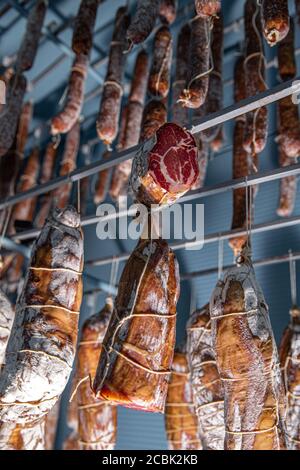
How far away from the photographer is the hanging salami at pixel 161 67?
12.4ft

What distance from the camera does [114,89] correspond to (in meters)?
4.39

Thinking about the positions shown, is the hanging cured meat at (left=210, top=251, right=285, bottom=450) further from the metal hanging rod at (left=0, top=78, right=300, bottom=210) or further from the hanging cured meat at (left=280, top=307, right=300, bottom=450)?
the metal hanging rod at (left=0, top=78, right=300, bottom=210)

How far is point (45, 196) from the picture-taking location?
23.1ft

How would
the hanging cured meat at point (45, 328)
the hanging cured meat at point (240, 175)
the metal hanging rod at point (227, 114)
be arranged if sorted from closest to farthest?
1. the metal hanging rod at point (227, 114)
2. the hanging cured meat at point (45, 328)
3. the hanging cured meat at point (240, 175)

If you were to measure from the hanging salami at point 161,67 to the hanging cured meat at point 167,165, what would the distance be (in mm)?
1220

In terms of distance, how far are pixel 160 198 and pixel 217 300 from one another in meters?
0.70

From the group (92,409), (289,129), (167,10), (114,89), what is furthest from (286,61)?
(92,409)

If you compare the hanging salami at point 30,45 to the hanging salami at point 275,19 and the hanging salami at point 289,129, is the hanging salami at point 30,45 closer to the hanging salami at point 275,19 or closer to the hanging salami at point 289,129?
the hanging salami at point 289,129

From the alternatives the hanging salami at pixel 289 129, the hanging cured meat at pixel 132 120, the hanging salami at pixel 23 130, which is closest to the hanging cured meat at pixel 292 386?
the hanging salami at pixel 289 129

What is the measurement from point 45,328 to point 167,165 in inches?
47.4

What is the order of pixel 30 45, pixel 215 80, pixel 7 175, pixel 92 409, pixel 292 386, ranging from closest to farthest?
pixel 292 386
pixel 92 409
pixel 215 80
pixel 30 45
pixel 7 175

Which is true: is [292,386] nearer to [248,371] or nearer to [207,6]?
[248,371]

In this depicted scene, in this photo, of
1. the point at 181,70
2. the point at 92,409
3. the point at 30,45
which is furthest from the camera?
the point at 30,45
